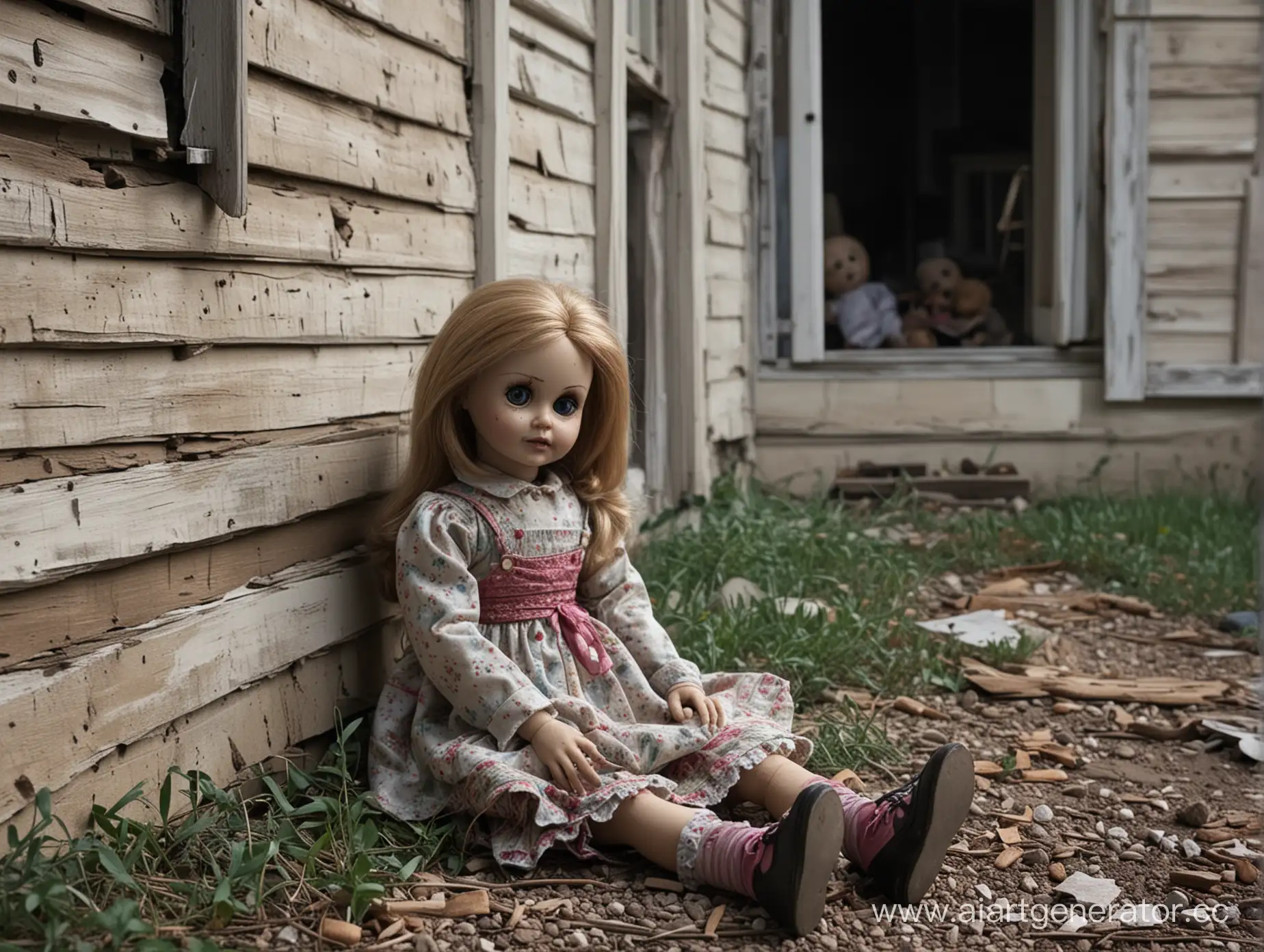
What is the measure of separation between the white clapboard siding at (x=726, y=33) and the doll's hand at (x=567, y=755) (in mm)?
4585

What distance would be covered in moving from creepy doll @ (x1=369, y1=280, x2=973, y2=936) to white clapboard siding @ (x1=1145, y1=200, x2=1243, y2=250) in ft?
16.1

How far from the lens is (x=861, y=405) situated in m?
7.44

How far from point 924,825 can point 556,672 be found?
89 cm

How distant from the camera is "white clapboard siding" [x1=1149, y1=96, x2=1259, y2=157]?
276 inches

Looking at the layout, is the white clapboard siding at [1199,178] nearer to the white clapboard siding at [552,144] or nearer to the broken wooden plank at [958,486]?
the broken wooden plank at [958,486]

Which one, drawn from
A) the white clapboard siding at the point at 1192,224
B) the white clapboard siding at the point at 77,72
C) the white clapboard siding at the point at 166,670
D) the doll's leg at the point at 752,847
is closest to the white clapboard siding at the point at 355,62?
the white clapboard siding at the point at 77,72

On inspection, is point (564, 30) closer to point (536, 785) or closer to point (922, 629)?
point (922, 629)

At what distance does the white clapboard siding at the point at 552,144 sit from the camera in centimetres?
422

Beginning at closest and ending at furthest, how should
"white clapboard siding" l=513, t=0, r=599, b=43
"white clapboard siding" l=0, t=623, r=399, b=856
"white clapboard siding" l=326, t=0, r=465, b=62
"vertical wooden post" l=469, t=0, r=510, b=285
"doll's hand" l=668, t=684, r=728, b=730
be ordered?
"white clapboard siding" l=0, t=623, r=399, b=856 < "doll's hand" l=668, t=684, r=728, b=730 < "white clapboard siding" l=326, t=0, r=465, b=62 < "vertical wooden post" l=469, t=0, r=510, b=285 < "white clapboard siding" l=513, t=0, r=599, b=43

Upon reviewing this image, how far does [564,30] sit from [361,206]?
1688mm

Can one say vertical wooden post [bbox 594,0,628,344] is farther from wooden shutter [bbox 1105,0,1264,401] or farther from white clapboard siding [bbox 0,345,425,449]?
wooden shutter [bbox 1105,0,1264,401]

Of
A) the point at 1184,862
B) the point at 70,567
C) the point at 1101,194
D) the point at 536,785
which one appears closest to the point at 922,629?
the point at 1184,862

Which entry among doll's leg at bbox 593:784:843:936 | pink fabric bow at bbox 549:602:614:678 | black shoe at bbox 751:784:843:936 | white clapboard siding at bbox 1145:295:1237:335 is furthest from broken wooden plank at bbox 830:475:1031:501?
black shoe at bbox 751:784:843:936

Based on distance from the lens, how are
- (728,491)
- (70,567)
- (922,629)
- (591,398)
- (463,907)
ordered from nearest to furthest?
(70,567) → (463,907) → (591,398) → (922,629) → (728,491)
